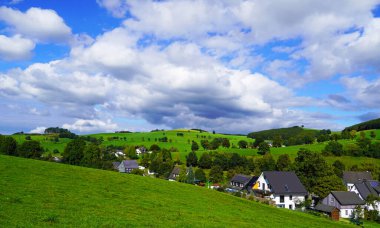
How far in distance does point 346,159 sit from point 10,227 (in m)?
159

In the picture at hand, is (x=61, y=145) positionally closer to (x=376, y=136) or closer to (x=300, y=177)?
(x=300, y=177)

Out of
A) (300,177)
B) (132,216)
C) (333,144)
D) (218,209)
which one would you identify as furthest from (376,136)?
(132,216)

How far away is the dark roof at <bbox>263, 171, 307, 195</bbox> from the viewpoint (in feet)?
297

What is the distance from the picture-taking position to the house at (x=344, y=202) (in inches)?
3189

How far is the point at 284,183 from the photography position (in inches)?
3637

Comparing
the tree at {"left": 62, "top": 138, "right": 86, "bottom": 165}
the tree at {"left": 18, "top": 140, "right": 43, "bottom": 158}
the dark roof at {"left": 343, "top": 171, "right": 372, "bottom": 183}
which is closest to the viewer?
the tree at {"left": 62, "top": 138, "right": 86, "bottom": 165}

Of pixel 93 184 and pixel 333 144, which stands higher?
pixel 333 144

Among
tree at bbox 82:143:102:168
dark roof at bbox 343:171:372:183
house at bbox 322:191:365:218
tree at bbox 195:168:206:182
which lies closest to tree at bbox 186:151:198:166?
tree at bbox 195:168:206:182

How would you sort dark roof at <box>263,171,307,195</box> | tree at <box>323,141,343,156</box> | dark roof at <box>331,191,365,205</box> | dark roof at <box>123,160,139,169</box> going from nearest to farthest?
dark roof at <box>331,191,365,205</box>
dark roof at <box>263,171,307,195</box>
dark roof at <box>123,160,139,169</box>
tree at <box>323,141,343,156</box>

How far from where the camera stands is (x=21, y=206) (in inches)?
852

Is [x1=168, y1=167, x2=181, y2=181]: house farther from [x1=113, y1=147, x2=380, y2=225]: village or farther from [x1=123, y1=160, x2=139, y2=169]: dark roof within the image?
[x1=113, y1=147, x2=380, y2=225]: village

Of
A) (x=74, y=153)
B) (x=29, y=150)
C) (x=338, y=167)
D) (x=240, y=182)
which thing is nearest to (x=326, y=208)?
(x=240, y=182)

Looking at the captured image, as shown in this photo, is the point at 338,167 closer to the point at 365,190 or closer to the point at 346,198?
the point at 365,190

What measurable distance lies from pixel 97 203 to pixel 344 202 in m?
71.5
